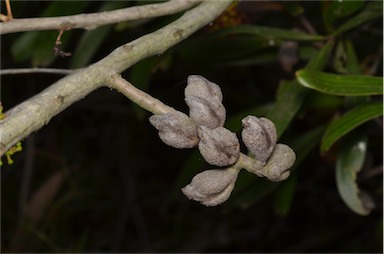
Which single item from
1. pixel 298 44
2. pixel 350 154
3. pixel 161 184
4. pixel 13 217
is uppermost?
pixel 298 44

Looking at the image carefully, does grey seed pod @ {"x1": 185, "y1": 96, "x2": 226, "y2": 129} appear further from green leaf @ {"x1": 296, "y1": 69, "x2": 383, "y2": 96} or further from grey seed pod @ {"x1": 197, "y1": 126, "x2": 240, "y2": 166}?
green leaf @ {"x1": 296, "y1": 69, "x2": 383, "y2": 96}

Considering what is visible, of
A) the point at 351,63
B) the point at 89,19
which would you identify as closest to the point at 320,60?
the point at 351,63

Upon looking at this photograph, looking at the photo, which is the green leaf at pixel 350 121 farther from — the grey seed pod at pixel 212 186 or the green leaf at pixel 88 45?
the green leaf at pixel 88 45

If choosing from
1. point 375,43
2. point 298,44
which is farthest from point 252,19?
point 375,43

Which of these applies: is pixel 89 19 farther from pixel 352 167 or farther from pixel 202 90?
pixel 352 167

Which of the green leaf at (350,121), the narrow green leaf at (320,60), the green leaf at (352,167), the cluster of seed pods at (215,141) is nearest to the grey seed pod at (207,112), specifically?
the cluster of seed pods at (215,141)

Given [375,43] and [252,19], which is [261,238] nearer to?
[375,43]
